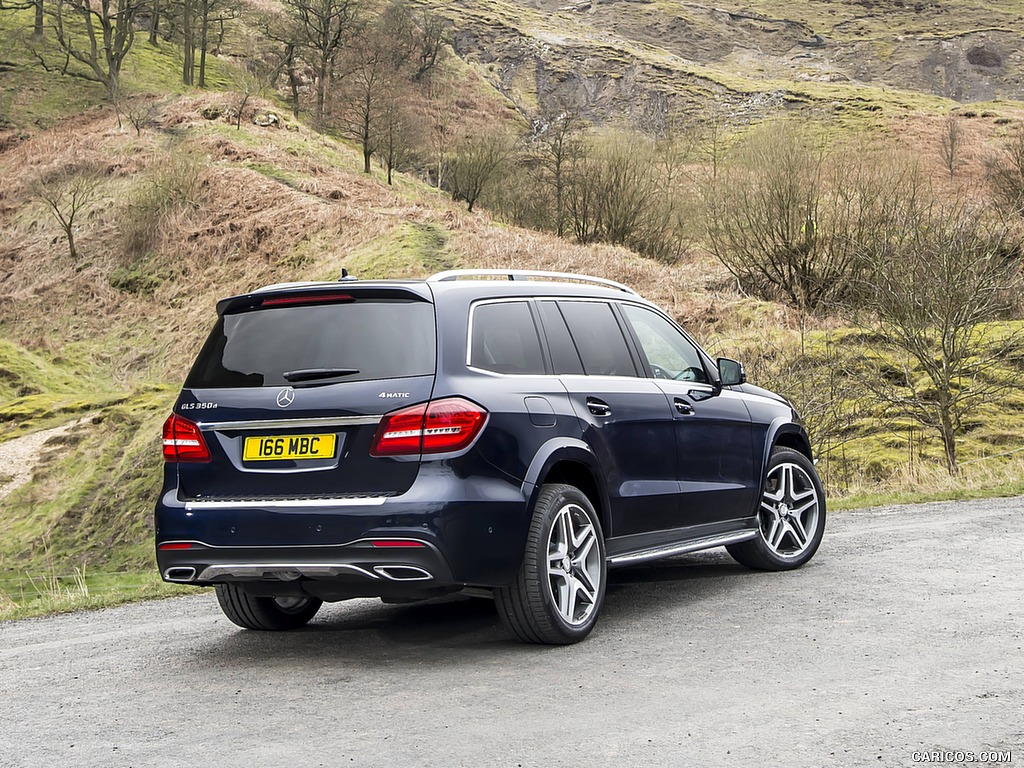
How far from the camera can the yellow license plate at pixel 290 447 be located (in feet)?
19.1

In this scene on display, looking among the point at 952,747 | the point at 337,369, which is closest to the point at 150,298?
the point at 337,369

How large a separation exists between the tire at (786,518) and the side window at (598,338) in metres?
1.65

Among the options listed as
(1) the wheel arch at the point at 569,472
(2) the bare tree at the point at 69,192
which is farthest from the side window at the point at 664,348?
(2) the bare tree at the point at 69,192

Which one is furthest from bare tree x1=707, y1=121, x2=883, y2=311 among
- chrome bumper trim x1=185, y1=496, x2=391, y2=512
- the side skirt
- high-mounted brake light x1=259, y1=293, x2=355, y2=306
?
chrome bumper trim x1=185, y1=496, x2=391, y2=512

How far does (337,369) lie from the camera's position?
5941 mm

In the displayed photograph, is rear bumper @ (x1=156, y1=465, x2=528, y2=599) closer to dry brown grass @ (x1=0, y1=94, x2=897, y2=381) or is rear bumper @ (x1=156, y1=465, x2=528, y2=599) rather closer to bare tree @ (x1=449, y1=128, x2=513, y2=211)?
dry brown grass @ (x1=0, y1=94, x2=897, y2=381)

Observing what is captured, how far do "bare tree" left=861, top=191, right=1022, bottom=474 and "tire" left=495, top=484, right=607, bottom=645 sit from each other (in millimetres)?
12486

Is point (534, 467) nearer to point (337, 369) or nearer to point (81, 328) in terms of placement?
point (337, 369)

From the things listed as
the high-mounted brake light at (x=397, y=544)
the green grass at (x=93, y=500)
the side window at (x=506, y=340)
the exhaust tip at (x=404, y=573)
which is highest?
the side window at (x=506, y=340)

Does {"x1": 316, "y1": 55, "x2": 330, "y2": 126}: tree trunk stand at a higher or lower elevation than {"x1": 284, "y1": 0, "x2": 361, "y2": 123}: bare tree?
lower

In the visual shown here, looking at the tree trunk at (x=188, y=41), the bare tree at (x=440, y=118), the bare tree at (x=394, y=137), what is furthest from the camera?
the bare tree at (x=440, y=118)

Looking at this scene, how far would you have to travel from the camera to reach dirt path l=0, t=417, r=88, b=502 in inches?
931

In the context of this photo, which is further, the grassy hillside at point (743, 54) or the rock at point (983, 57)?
the rock at point (983, 57)

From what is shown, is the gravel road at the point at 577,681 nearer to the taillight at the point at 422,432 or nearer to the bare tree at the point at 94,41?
the taillight at the point at 422,432
